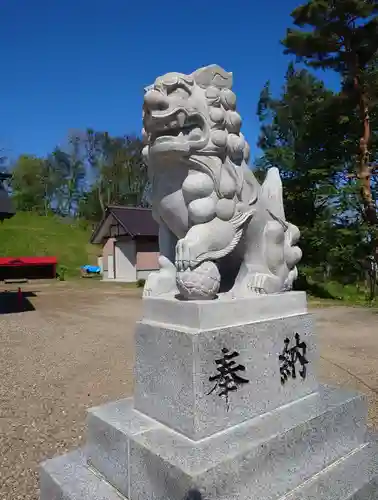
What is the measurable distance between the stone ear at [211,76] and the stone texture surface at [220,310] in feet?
3.81

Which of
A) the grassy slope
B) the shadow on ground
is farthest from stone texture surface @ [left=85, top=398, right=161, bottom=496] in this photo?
the grassy slope

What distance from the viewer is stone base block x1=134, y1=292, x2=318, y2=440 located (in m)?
1.75

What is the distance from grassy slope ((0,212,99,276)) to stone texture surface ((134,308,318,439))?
2185cm

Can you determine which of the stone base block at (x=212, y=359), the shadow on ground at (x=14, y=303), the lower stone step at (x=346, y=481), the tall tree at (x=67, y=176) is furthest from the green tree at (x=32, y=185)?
the lower stone step at (x=346, y=481)

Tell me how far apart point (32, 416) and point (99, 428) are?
205cm

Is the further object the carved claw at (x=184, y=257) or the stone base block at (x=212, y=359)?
the carved claw at (x=184, y=257)

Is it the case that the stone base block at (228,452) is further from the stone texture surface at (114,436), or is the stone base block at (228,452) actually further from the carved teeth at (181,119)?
the carved teeth at (181,119)

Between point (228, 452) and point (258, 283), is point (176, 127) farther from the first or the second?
point (228, 452)

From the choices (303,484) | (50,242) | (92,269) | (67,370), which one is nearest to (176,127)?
(303,484)

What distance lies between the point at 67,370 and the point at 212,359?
3991 mm

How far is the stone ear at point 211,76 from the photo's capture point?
2066mm

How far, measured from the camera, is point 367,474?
2125mm

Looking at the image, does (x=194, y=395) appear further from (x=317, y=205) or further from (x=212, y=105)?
(x=317, y=205)

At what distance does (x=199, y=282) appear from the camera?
6.03 ft
